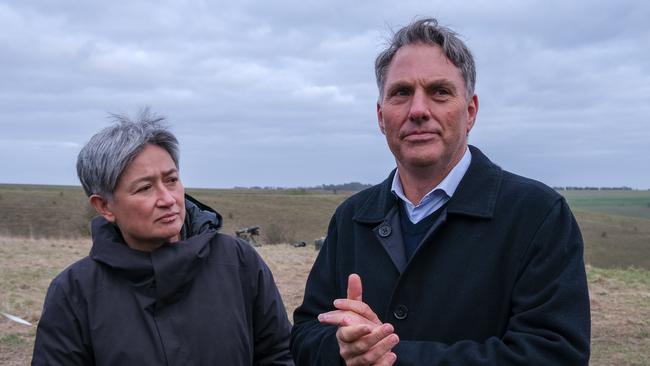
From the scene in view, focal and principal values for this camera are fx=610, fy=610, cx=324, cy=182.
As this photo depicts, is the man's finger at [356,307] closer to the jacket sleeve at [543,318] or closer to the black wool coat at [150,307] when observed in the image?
the jacket sleeve at [543,318]

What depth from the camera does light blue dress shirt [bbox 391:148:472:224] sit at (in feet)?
7.06

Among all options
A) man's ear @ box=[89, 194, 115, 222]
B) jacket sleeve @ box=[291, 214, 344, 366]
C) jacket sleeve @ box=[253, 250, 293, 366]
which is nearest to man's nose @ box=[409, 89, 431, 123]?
jacket sleeve @ box=[291, 214, 344, 366]

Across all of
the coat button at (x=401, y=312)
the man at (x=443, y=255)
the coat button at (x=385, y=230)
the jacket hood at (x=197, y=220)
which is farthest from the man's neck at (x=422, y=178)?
the jacket hood at (x=197, y=220)

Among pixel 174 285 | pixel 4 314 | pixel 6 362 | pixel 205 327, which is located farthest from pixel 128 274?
pixel 4 314

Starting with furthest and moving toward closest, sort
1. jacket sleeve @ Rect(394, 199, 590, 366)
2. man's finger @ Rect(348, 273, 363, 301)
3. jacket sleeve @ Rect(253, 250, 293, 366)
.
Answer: jacket sleeve @ Rect(253, 250, 293, 366) < man's finger @ Rect(348, 273, 363, 301) < jacket sleeve @ Rect(394, 199, 590, 366)

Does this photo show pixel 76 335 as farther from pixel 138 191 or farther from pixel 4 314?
pixel 4 314

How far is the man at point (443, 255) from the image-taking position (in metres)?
1.80

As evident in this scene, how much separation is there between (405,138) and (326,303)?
72cm

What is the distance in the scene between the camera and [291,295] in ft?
36.4

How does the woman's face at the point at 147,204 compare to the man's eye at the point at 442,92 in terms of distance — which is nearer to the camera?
the man's eye at the point at 442,92

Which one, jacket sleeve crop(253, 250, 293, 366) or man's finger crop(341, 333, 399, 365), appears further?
jacket sleeve crop(253, 250, 293, 366)

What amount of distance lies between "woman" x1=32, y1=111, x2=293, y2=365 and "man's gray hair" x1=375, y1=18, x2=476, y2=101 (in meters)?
1.00

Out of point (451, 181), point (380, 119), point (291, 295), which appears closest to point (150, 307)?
point (380, 119)

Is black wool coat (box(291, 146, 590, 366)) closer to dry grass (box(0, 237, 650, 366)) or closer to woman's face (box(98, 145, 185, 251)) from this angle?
woman's face (box(98, 145, 185, 251))
